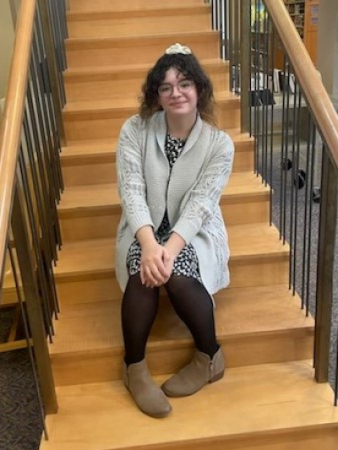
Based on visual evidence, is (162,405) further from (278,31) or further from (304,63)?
(278,31)

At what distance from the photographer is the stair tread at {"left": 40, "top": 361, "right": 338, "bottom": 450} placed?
1461 millimetres

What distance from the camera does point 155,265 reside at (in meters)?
1.49

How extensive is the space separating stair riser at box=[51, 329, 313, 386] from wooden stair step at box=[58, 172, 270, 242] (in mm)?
572

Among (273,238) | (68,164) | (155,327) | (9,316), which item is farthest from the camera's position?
(9,316)

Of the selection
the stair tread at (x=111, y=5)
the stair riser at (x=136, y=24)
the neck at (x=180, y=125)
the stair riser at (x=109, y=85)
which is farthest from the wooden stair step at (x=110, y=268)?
the stair tread at (x=111, y=5)

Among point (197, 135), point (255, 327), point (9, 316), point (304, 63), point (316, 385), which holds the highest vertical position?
point (304, 63)

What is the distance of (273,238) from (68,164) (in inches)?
36.8

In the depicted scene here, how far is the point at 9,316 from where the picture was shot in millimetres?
2590

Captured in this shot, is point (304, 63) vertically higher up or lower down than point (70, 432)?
higher up

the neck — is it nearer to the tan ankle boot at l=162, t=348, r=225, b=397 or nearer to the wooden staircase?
the wooden staircase

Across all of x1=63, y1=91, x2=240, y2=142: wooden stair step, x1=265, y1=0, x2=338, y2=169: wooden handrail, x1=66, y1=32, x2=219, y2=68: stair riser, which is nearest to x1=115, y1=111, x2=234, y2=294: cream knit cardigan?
x1=265, y1=0, x2=338, y2=169: wooden handrail

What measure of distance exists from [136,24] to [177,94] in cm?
151

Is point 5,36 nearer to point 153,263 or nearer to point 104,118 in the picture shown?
point 104,118

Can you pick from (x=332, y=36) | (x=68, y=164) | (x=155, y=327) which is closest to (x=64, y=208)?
(x=68, y=164)
